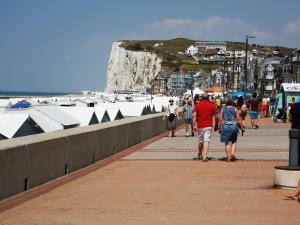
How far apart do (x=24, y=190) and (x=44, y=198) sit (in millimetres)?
757

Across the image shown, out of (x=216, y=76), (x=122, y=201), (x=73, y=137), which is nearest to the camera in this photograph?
(x=122, y=201)

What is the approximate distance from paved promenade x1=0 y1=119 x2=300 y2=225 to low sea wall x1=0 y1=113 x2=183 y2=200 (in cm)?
46

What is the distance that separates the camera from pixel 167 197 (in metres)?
9.73

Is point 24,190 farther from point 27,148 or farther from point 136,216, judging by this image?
point 136,216

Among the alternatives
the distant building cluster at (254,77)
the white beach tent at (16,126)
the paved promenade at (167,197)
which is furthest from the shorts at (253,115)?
the distant building cluster at (254,77)

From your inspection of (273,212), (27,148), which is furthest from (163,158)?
(273,212)

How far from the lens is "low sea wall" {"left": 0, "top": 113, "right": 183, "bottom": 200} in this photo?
9.70 meters

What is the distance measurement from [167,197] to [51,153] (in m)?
2.92

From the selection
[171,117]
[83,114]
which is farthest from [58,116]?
[171,117]

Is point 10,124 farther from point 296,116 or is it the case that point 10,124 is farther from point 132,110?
point 132,110

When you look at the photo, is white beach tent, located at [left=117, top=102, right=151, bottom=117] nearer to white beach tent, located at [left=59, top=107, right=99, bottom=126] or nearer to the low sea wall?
white beach tent, located at [left=59, top=107, right=99, bottom=126]

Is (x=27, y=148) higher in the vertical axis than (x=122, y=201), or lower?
higher

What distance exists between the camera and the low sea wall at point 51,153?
9695mm

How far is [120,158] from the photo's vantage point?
52.7 ft
